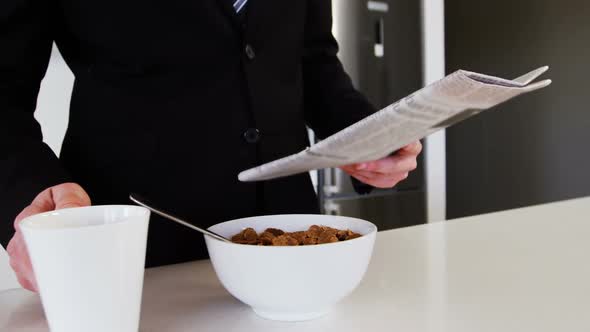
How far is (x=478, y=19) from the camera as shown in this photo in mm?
2986

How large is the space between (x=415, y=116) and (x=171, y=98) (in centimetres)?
46

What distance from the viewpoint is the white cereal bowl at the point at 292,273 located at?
18.8 inches

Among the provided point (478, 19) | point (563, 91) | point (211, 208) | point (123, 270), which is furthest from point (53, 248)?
point (478, 19)

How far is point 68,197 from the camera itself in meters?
0.52

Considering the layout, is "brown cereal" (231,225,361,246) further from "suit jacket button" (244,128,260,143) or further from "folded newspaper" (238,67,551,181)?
"suit jacket button" (244,128,260,143)

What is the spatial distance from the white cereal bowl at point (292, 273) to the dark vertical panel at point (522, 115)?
247 cm

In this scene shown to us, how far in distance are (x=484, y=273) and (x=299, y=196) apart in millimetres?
334

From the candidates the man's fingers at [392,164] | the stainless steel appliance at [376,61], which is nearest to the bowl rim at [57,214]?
the man's fingers at [392,164]

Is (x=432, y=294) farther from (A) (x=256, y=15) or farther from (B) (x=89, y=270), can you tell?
(A) (x=256, y=15)

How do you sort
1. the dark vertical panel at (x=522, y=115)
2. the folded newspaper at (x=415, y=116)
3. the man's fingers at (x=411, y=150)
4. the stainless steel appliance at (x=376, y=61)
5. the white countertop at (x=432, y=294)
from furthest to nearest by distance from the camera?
the dark vertical panel at (x=522, y=115)
the stainless steel appliance at (x=376, y=61)
the man's fingers at (x=411, y=150)
the white countertop at (x=432, y=294)
the folded newspaper at (x=415, y=116)

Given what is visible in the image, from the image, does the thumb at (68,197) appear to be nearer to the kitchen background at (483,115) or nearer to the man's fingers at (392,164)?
the man's fingers at (392,164)

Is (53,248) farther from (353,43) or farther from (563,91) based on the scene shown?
(563,91)

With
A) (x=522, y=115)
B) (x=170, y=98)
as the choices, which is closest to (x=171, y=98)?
(x=170, y=98)

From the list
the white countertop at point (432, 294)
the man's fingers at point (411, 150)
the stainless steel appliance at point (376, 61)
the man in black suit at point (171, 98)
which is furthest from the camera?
the stainless steel appliance at point (376, 61)
